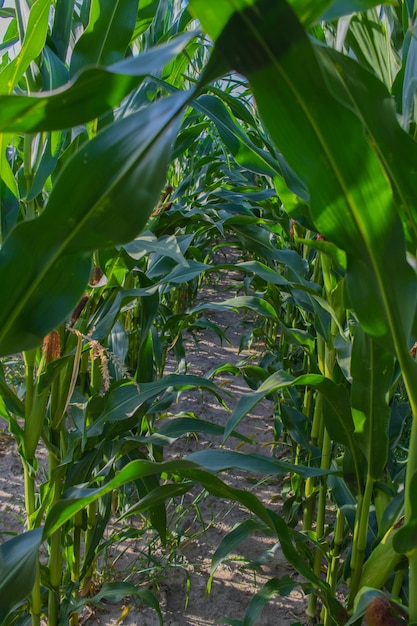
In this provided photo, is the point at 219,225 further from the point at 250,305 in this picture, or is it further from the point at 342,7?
the point at 342,7

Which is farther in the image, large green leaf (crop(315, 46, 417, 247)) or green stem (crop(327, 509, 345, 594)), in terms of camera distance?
green stem (crop(327, 509, 345, 594))

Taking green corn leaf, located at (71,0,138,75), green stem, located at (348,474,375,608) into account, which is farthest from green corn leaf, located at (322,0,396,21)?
green stem, located at (348,474,375,608)

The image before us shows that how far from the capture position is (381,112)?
45 centimetres

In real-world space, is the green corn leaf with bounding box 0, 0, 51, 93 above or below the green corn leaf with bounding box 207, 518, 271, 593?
above

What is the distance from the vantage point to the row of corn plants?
41cm

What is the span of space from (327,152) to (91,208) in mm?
182

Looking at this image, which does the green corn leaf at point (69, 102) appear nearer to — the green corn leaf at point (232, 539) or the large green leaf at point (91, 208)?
the large green leaf at point (91, 208)

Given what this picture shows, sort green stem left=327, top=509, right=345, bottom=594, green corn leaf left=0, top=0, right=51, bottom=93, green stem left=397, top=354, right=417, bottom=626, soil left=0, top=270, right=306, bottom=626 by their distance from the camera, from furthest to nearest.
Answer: soil left=0, top=270, right=306, bottom=626 < green stem left=327, top=509, right=345, bottom=594 < green corn leaf left=0, top=0, right=51, bottom=93 < green stem left=397, top=354, right=417, bottom=626

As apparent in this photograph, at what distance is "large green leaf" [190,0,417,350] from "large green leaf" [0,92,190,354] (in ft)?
0.19

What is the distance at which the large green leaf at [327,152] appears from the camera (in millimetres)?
365

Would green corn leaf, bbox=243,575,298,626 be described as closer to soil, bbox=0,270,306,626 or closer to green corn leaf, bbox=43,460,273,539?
soil, bbox=0,270,306,626

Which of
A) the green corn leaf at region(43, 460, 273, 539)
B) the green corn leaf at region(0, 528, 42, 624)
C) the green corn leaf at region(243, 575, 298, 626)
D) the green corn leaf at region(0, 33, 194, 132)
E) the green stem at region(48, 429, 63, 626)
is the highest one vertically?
the green corn leaf at region(0, 33, 194, 132)

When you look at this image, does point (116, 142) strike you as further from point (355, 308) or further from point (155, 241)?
point (155, 241)

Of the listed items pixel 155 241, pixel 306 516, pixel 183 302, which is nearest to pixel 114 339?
pixel 155 241
